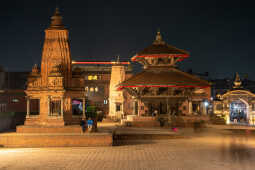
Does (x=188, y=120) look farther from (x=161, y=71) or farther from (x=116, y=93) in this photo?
(x=116, y=93)

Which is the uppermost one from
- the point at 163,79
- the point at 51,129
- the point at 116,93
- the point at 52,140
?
the point at 163,79

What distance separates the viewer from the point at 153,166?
14484 millimetres

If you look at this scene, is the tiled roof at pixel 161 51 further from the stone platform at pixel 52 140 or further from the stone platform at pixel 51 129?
the stone platform at pixel 52 140

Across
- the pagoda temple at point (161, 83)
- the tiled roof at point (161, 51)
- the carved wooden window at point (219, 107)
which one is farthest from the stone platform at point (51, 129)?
the carved wooden window at point (219, 107)

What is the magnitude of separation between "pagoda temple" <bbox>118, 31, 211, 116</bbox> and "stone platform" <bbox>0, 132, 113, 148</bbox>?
1405 cm

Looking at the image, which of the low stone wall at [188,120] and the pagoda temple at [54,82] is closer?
the pagoda temple at [54,82]

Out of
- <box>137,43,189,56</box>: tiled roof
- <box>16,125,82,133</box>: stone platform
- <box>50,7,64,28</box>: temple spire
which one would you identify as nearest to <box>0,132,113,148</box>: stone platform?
<box>16,125,82,133</box>: stone platform

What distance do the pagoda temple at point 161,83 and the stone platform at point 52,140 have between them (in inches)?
553

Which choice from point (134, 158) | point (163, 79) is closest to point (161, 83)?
point (163, 79)

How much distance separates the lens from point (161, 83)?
34500 millimetres

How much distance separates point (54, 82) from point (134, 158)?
10.0m

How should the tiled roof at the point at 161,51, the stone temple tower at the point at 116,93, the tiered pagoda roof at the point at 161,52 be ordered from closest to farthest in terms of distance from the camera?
the tiered pagoda roof at the point at 161,52 < the tiled roof at the point at 161,51 < the stone temple tower at the point at 116,93

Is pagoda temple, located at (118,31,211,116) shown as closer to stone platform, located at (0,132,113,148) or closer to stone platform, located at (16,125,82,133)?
stone platform, located at (16,125,82,133)

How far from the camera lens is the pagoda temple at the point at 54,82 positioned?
24188 millimetres
